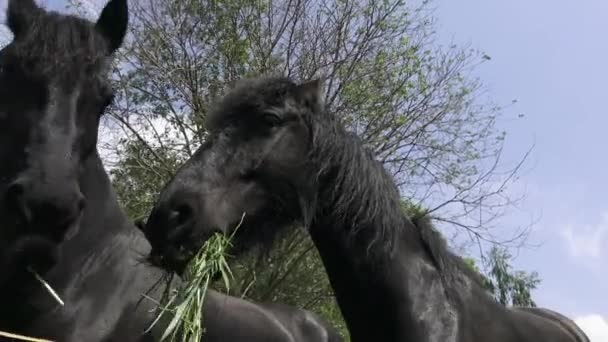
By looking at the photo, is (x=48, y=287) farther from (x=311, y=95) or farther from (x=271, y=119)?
(x=311, y=95)

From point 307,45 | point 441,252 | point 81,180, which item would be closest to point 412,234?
point 441,252

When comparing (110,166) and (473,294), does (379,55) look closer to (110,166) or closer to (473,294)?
(110,166)

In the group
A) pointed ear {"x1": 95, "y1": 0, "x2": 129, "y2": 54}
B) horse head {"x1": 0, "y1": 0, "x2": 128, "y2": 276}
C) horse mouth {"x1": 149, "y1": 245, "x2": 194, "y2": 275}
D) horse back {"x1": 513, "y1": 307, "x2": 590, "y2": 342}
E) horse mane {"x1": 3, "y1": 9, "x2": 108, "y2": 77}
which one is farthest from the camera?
horse back {"x1": 513, "y1": 307, "x2": 590, "y2": 342}

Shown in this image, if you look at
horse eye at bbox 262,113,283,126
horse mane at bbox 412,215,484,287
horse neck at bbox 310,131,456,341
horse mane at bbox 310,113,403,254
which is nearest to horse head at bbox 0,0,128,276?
horse eye at bbox 262,113,283,126

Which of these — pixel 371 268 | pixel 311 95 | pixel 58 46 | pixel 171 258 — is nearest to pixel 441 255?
pixel 371 268

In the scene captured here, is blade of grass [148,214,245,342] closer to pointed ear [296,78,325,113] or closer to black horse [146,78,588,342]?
black horse [146,78,588,342]

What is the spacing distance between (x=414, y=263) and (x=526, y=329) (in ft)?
3.34

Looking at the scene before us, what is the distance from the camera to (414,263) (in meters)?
4.78

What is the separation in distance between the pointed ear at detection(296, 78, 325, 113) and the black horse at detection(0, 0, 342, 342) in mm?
1066

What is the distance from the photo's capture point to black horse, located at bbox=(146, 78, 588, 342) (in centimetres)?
454

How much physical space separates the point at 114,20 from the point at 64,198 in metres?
1.58

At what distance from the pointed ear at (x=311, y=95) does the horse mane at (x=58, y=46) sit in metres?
1.10

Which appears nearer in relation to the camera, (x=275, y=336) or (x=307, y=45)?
(x=275, y=336)

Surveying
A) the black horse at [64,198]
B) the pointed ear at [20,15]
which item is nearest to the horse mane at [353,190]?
the black horse at [64,198]
